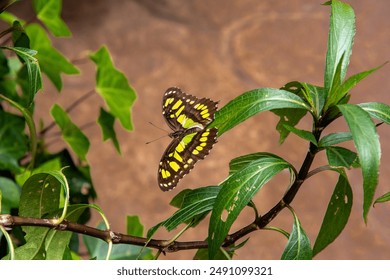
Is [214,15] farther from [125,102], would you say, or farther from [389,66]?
[125,102]

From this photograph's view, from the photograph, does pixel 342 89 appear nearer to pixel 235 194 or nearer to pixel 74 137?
pixel 235 194

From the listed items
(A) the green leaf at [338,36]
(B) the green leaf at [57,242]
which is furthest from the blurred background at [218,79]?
(A) the green leaf at [338,36]

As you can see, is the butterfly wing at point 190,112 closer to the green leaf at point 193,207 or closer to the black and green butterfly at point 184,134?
the black and green butterfly at point 184,134

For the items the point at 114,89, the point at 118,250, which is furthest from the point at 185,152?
the point at 114,89

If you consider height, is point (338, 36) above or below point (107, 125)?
below

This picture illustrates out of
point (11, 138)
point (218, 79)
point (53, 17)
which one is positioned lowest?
point (11, 138)

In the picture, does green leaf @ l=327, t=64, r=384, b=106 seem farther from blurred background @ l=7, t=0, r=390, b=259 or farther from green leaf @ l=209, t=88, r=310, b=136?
blurred background @ l=7, t=0, r=390, b=259
